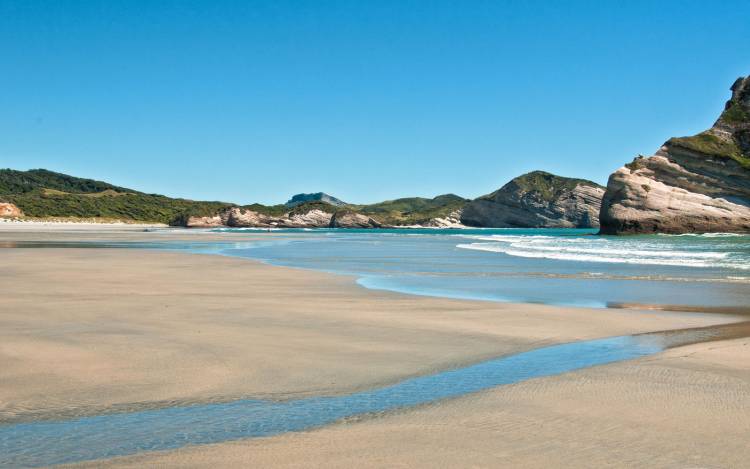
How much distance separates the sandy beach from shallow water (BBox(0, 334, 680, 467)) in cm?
23

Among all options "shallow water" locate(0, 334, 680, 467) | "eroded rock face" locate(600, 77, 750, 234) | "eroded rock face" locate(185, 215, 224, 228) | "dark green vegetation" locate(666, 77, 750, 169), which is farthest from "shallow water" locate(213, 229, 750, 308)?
"eroded rock face" locate(185, 215, 224, 228)

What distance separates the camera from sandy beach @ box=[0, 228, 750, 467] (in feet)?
15.1

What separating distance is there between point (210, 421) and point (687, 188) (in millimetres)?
84116

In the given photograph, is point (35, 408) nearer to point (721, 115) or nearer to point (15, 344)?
point (15, 344)

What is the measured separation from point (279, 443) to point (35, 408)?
2557 mm

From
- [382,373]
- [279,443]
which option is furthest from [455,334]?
[279,443]

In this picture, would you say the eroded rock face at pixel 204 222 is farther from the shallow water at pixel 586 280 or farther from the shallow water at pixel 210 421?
the shallow water at pixel 210 421

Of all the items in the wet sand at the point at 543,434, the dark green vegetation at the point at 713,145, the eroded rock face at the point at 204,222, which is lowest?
the wet sand at the point at 543,434

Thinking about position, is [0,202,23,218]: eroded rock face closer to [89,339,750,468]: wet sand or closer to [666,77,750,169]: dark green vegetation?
[666,77,750,169]: dark green vegetation

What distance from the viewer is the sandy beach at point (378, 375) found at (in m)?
4.59

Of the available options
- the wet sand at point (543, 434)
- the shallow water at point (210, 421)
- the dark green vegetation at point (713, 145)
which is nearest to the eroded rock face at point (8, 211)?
the dark green vegetation at point (713, 145)

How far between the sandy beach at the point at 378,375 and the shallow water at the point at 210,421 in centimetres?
23

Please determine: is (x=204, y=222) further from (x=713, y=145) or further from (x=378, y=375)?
(x=378, y=375)

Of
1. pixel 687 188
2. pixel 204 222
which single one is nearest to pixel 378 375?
pixel 687 188
